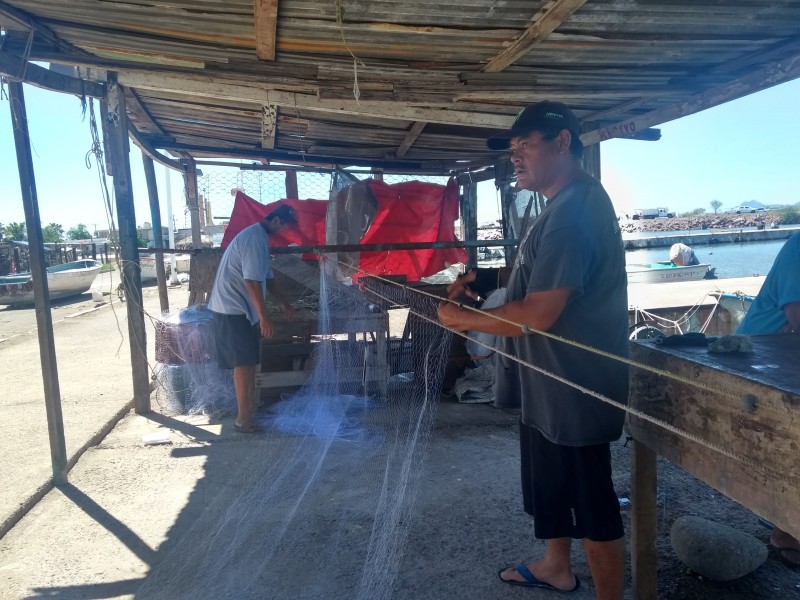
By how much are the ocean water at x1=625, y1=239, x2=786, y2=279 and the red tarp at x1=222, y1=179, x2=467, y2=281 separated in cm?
2430

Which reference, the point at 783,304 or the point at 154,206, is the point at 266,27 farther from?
the point at 154,206

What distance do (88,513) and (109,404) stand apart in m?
2.20

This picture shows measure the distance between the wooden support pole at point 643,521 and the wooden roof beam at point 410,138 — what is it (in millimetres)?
3639

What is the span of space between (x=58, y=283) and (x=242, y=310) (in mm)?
16964

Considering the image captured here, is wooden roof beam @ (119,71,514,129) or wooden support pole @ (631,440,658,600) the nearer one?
wooden support pole @ (631,440,658,600)

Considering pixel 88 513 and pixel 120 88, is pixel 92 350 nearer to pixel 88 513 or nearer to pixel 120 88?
pixel 120 88

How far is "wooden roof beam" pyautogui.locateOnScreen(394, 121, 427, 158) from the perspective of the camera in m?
5.16

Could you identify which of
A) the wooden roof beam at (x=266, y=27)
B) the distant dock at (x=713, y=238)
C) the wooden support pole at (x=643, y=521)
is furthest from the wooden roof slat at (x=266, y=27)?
the distant dock at (x=713, y=238)

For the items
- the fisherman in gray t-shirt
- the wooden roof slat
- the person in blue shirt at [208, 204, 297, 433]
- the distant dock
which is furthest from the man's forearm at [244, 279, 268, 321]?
the distant dock

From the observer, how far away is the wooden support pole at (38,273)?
340 centimetres

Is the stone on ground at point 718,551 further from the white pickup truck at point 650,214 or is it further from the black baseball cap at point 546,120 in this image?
the white pickup truck at point 650,214

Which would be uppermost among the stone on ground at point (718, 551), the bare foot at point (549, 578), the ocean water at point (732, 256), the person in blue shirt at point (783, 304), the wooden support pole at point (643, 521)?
the person in blue shirt at point (783, 304)

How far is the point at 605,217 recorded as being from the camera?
6.19ft

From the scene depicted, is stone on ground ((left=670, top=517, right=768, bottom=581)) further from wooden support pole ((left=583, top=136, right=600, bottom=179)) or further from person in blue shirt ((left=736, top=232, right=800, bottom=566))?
wooden support pole ((left=583, top=136, right=600, bottom=179))
